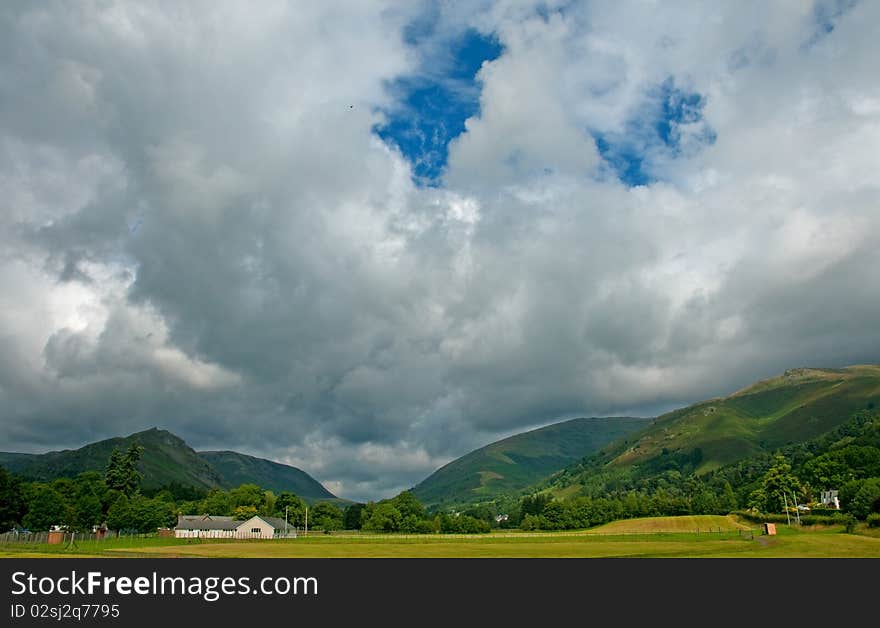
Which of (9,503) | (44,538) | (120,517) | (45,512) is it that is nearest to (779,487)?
(120,517)

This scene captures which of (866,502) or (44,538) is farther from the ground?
(44,538)

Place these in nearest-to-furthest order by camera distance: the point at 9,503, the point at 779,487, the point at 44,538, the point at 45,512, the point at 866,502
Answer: the point at 866,502, the point at 44,538, the point at 45,512, the point at 9,503, the point at 779,487

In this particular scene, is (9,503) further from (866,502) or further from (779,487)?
(779,487)

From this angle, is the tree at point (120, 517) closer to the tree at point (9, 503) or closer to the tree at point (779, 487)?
the tree at point (9, 503)

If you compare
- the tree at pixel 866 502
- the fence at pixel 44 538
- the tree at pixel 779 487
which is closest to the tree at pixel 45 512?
the fence at pixel 44 538

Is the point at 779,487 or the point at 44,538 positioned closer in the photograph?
the point at 44,538

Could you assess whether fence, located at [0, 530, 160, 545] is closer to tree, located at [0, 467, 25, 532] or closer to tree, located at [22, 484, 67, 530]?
tree, located at [22, 484, 67, 530]

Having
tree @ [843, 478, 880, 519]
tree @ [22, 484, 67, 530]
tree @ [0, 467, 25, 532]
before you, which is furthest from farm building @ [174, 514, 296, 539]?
tree @ [843, 478, 880, 519]

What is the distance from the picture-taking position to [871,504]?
406ft
